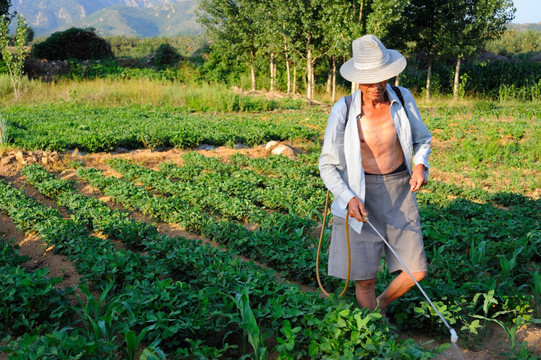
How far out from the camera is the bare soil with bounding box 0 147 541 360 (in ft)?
11.4

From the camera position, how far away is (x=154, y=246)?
468 cm

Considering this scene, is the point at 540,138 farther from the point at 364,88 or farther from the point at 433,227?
the point at 364,88

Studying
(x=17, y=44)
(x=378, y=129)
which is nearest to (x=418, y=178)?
(x=378, y=129)

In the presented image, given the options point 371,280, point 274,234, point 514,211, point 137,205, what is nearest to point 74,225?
point 137,205

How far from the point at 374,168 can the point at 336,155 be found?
1.01 ft

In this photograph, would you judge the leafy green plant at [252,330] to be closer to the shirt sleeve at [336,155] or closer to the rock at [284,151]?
the shirt sleeve at [336,155]

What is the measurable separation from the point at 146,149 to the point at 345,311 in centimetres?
867

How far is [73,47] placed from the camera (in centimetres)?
3031

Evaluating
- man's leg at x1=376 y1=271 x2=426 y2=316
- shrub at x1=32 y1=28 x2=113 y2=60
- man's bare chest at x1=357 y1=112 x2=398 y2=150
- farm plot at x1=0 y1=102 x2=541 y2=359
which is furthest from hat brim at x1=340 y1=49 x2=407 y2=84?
shrub at x1=32 y1=28 x2=113 y2=60

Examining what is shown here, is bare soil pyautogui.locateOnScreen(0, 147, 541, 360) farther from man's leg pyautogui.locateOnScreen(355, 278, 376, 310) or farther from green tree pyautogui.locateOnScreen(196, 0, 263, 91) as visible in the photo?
green tree pyautogui.locateOnScreen(196, 0, 263, 91)

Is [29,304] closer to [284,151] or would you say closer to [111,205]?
[111,205]

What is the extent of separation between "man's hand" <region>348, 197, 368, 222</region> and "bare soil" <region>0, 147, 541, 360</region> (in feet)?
2.91

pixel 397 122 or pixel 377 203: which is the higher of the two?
pixel 397 122

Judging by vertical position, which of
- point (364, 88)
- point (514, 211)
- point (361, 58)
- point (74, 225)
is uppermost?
point (361, 58)
